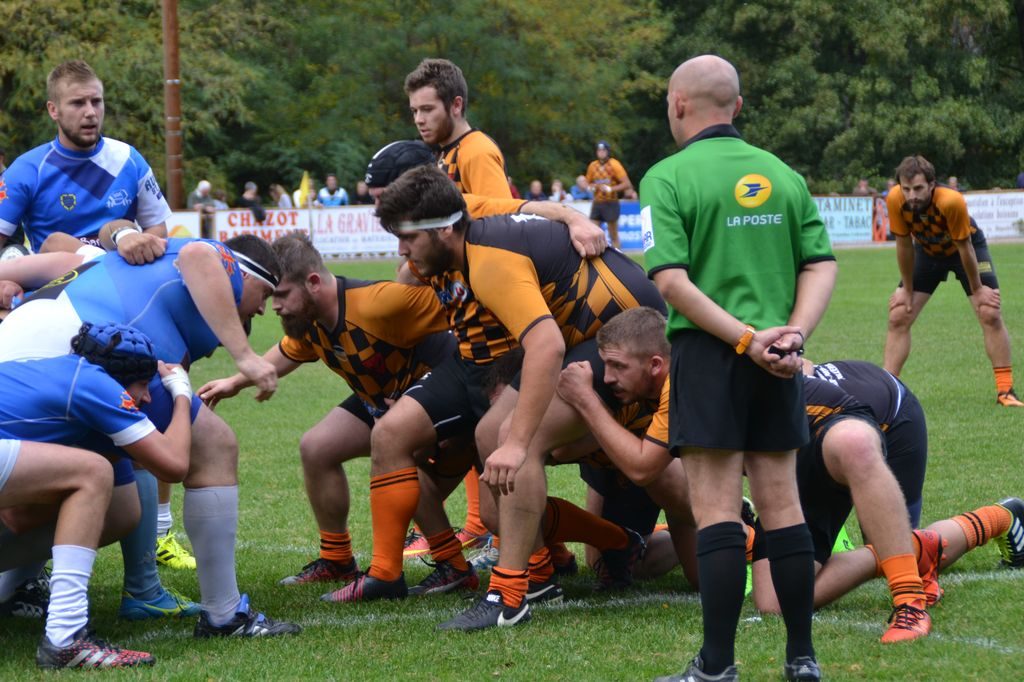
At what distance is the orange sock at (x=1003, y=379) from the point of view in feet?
34.6

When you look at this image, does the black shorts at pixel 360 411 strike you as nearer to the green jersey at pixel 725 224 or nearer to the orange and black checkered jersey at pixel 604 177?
the green jersey at pixel 725 224

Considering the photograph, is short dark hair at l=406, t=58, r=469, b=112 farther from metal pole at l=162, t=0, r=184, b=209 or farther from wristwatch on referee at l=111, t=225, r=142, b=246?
metal pole at l=162, t=0, r=184, b=209

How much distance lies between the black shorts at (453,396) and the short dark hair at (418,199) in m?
0.82

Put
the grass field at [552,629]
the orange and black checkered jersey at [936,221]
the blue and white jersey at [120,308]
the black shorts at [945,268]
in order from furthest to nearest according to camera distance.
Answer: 1. the black shorts at [945,268]
2. the orange and black checkered jersey at [936,221]
3. the blue and white jersey at [120,308]
4. the grass field at [552,629]

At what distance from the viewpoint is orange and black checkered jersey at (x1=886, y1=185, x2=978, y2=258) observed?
10523 mm

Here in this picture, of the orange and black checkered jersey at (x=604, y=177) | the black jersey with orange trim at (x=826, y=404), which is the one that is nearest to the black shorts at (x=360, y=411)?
the black jersey with orange trim at (x=826, y=404)

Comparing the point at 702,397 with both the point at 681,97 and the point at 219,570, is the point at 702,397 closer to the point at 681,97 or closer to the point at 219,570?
the point at 681,97

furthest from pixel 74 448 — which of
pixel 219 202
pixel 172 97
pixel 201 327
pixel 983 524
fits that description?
pixel 219 202

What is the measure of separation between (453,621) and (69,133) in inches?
125

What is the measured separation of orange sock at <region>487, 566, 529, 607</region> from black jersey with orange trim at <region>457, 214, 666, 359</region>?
88cm

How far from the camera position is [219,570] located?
5074 millimetres

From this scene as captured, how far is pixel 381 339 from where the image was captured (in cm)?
606

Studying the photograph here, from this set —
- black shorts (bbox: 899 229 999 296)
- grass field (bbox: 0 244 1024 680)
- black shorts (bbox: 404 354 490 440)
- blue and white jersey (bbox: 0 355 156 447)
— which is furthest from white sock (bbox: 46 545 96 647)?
black shorts (bbox: 899 229 999 296)

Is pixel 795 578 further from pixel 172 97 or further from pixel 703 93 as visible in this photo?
pixel 172 97
